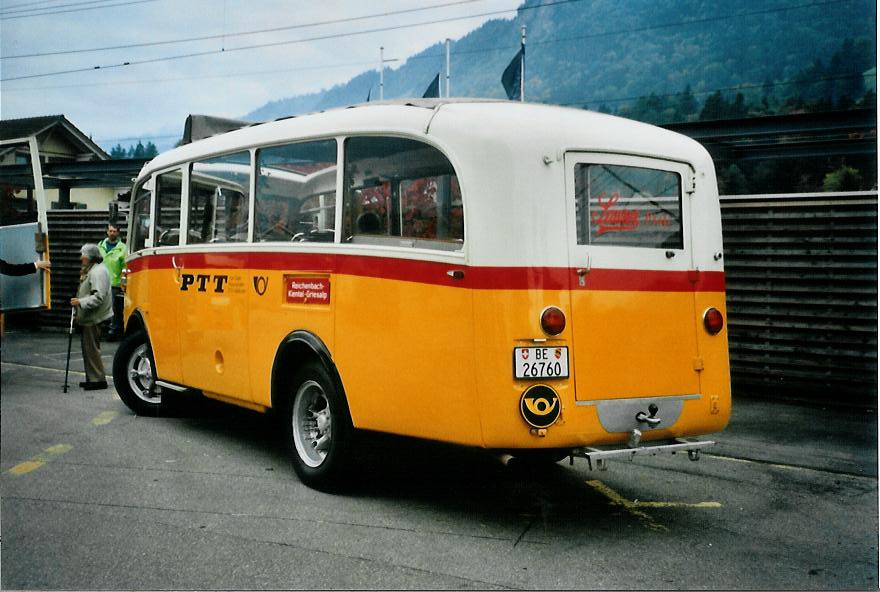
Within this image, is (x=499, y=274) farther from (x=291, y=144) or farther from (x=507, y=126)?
(x=291, y=144)

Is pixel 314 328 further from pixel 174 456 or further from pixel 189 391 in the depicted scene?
pixel 189 391

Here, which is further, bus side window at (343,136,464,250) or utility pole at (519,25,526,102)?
utility pole at (519,25,526,102)

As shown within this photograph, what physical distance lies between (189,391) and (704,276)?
4579 millimetres

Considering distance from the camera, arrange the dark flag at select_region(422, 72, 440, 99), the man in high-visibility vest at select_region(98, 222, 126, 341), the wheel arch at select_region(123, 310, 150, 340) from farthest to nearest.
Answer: the man in high-visibility vest at select_region(98, 222, 126, 341), the dark flag at select_region(422, 72, 440, 99), the wheel arch at select_region(123, 310, 150, 340)

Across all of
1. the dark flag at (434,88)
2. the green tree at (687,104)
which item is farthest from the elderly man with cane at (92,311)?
the green tree at (687,104)

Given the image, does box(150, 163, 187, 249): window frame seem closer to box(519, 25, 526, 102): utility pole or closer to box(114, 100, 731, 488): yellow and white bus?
box(114, 100, 731, 488): yellow and white bus

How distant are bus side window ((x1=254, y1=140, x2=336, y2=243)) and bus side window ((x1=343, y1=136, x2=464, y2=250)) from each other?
0.21m

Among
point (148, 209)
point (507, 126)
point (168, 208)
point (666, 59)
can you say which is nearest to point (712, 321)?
point (507, 126)

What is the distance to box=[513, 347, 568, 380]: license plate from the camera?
15.0 ft

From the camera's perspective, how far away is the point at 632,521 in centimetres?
518

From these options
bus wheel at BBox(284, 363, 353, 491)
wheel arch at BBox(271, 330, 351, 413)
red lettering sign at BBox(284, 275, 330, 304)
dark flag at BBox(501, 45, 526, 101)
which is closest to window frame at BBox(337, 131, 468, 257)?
red lettering sign at BBox(284, 275, 330, 304)

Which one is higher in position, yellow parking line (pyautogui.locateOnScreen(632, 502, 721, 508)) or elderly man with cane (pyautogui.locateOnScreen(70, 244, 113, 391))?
elderly man with cane (pyautogui.locateOnScreen(70, 244, 113, 391))

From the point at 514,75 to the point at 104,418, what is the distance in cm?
674

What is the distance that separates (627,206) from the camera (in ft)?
16.4
